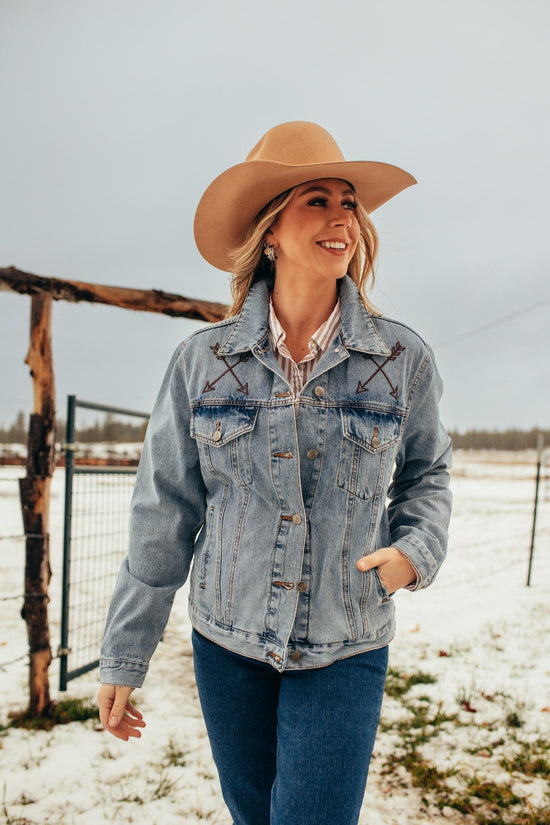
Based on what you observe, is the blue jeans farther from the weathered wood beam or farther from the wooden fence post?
the weathered wood beam

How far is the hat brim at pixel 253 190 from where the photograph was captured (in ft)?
5.26

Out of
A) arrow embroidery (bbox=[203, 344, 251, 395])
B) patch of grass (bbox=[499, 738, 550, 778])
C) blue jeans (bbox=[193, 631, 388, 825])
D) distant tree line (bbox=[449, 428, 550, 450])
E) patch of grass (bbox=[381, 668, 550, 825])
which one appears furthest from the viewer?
distant tree line (bbox=[449, 428, 550, 450])

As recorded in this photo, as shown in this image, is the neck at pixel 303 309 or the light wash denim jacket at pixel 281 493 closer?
the light wash denim jacket at pixel 281 493

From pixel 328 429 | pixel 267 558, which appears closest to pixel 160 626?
pixel 267 558

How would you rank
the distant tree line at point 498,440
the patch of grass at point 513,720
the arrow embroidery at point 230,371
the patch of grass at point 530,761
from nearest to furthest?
the arrow embroidery at point 230,371, the patch of grass at point 530,761, the patch of grass at point 513,720, the distant tree line at point 498,440

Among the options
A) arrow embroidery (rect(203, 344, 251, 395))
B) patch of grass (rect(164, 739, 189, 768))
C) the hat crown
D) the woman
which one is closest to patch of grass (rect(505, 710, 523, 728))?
patch of grass (rect(164, 739, 189, 768))

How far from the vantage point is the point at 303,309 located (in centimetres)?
166

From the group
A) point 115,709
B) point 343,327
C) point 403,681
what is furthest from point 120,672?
point 403,681

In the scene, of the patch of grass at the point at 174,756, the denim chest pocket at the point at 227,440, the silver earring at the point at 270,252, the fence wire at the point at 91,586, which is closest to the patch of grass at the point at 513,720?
the patch of grass at the point at 174,756

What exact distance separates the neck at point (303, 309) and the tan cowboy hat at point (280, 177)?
286mm

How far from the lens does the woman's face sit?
1577 millimetres

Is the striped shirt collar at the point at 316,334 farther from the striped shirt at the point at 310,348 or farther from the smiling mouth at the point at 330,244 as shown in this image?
the smiling mouth at the point at 330,244

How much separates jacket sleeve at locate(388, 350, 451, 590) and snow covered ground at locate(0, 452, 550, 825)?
1.72m

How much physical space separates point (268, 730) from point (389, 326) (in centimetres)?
112
